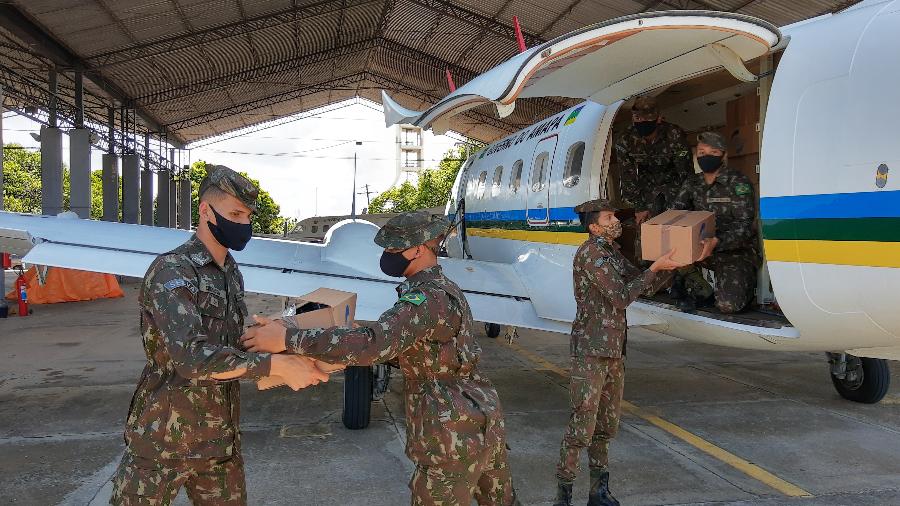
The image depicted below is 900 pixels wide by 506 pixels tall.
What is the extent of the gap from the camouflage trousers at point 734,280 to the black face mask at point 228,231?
4.05 m

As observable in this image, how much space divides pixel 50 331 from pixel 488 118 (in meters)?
24.1

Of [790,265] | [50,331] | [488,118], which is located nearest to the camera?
[790,265]

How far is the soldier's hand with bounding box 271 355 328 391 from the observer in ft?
9.31

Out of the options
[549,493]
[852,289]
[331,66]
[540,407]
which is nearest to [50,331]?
[540,407]

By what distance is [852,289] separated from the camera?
13.9 ft

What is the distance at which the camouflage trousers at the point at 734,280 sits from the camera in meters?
5.49

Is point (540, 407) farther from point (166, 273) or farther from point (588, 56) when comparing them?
point (166, 273)

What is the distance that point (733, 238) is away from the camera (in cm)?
553

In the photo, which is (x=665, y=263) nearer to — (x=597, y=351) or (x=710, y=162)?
(x=597, y=351)

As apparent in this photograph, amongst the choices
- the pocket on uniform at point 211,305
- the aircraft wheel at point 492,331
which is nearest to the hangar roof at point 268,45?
the aircraft wheel at point 492,331

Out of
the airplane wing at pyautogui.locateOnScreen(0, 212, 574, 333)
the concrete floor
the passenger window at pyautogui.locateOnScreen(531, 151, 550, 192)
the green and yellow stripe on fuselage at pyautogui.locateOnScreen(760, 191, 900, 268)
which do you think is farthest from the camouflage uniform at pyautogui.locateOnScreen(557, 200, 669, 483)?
the passenger window at pyautogui.locateOnScreen(531, 151, 550, 192)

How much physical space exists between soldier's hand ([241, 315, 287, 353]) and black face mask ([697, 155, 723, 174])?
4.22 m

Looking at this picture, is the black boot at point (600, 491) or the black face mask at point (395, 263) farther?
the black boot at point (600, 491)

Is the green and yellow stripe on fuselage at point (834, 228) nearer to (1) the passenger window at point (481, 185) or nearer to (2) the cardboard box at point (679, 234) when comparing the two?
(2) the cardboard box at point (679, 234)
